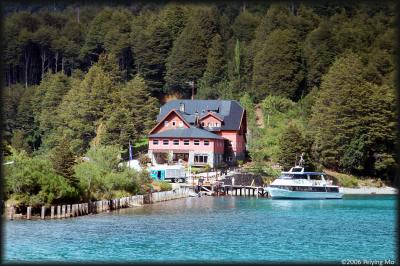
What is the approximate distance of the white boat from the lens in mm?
65625

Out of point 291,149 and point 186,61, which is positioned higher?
point 186,61

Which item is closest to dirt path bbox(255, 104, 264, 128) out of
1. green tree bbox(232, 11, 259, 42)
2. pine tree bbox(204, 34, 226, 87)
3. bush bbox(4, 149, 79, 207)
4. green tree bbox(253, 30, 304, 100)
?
green tree bbox(253, 30, 304, 100)

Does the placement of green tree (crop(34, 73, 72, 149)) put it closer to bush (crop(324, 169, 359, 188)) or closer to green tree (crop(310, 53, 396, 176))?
green tree (crop(310, 53, 396, 176))

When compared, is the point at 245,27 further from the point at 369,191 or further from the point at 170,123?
the point at 369,191

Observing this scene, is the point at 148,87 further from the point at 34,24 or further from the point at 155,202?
the point at 155,202

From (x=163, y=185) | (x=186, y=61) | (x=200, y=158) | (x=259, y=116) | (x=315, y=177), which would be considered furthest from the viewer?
(x=186, y=61)

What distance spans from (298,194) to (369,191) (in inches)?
359

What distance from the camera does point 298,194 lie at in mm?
66125

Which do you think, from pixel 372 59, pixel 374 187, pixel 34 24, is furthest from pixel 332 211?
pixel 34 24

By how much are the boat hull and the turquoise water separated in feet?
31.0

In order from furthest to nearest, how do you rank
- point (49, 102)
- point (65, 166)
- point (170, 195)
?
1. point (49, 102)
2. point (170, 195)
3. point (65, 166)

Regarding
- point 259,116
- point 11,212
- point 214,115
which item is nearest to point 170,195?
point 11,212

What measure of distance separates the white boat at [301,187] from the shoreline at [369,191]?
488 centimetres

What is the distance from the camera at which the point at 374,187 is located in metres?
72.6
